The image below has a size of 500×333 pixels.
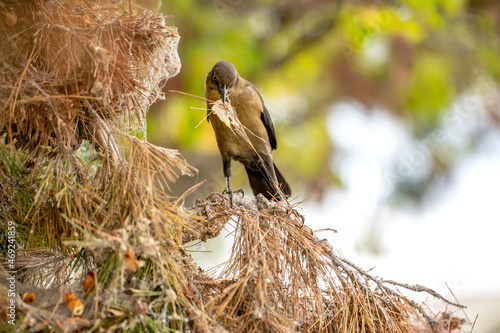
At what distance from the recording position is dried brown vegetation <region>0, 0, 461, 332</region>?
1487mm

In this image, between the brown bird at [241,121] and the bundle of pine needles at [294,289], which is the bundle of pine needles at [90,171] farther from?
the brown bird at [241,121]

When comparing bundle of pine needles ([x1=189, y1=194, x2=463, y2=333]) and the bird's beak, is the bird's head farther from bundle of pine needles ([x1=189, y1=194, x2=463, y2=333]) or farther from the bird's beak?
bundle of pine needles ([x1=189, y1=194, x2=463, y2=333])

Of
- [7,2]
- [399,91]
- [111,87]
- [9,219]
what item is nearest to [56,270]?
[9,219]

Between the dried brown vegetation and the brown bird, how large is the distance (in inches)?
51.1

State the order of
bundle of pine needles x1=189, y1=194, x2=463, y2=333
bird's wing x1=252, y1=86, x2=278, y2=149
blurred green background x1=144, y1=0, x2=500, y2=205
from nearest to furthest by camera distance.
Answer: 1. bundle of pine needles x1=189, y1=194, x2=463, y2=333
2. bird's wing x1=252, y1=86, x2=278, y2=149
3. blurred green background x1=144, y1=0, x2=500, y2=205

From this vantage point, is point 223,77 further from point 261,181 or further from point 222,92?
point 261,181

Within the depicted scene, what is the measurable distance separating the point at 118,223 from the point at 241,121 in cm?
210

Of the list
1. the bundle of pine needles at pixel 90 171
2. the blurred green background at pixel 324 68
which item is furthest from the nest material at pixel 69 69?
the blurred green background at pixel 324 68

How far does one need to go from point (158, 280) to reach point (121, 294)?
0.39ft

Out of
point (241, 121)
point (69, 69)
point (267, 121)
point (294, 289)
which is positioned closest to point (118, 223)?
point (69, 69)

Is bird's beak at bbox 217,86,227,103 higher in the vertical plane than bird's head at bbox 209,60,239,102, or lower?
lower

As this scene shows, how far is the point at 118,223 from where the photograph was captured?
163 centimetres

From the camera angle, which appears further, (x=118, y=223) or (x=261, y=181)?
(x=261, y=181)

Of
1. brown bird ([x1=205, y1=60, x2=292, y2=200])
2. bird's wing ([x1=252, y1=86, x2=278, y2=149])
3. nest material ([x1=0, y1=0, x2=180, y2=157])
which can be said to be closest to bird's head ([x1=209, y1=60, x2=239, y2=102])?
brown bird ([x1=205, y1=60, x2=292, y2=200])
